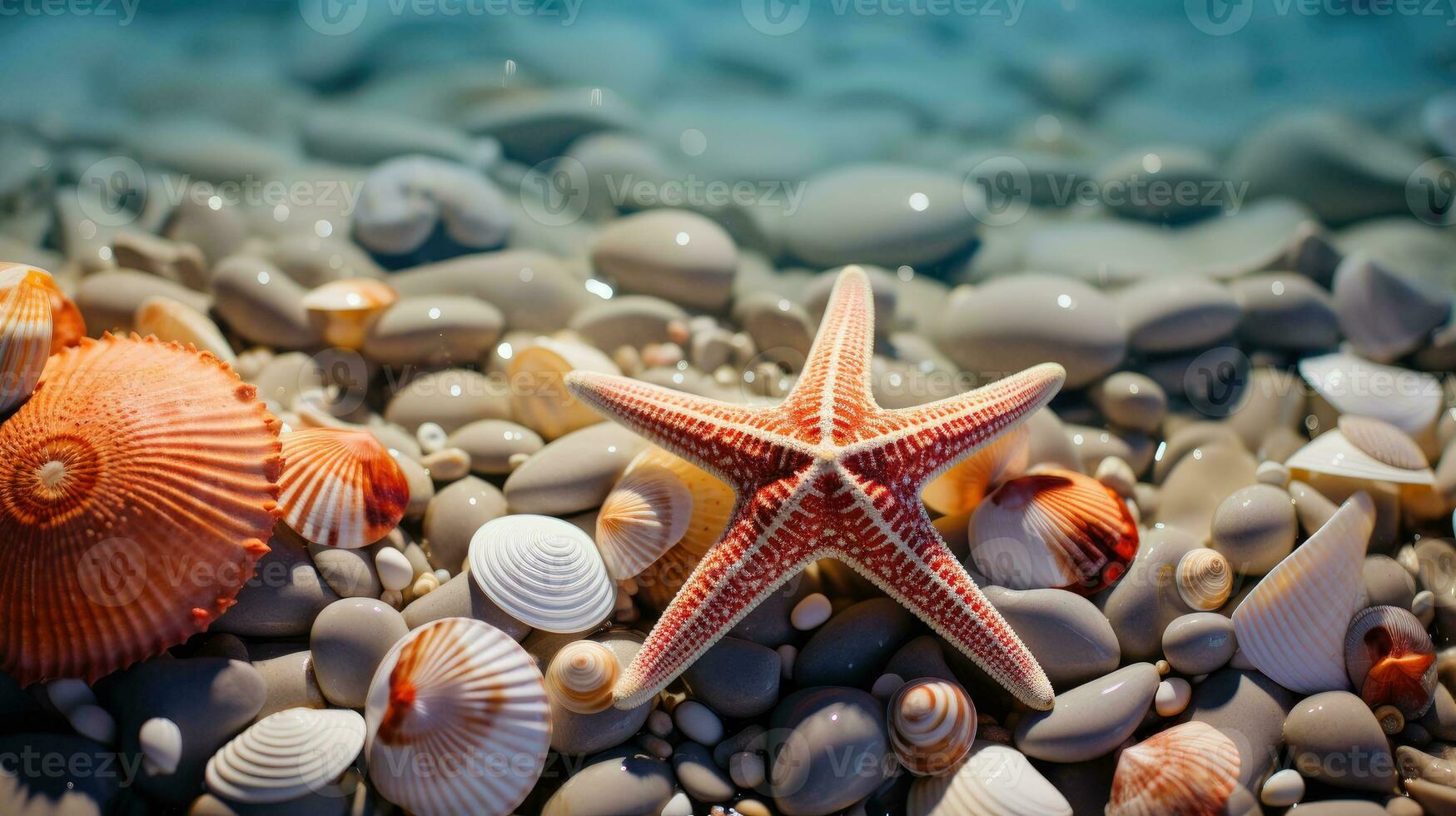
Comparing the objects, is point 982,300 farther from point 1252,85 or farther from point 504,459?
point 1252,85

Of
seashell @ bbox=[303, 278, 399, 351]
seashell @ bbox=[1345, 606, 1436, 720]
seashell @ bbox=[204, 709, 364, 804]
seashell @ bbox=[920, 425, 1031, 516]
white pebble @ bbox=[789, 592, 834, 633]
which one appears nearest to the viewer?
seashell @ bbox=[204, 709, 364, 804]

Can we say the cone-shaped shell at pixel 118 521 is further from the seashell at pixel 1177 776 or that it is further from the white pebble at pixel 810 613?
the seashell at pixel 1177 776

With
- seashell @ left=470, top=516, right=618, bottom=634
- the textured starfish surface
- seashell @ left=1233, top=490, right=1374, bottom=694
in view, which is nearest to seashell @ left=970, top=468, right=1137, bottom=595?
the textured starfish surface

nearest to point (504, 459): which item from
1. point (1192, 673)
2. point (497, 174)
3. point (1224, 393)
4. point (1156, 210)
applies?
point (497, 174)

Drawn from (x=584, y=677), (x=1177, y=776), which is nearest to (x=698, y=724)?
(x=584, y=677)

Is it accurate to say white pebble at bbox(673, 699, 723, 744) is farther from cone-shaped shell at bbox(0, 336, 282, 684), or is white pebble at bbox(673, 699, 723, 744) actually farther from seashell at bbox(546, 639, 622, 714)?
cone-shaped shell at bbox(0, 336, 282, 684)
